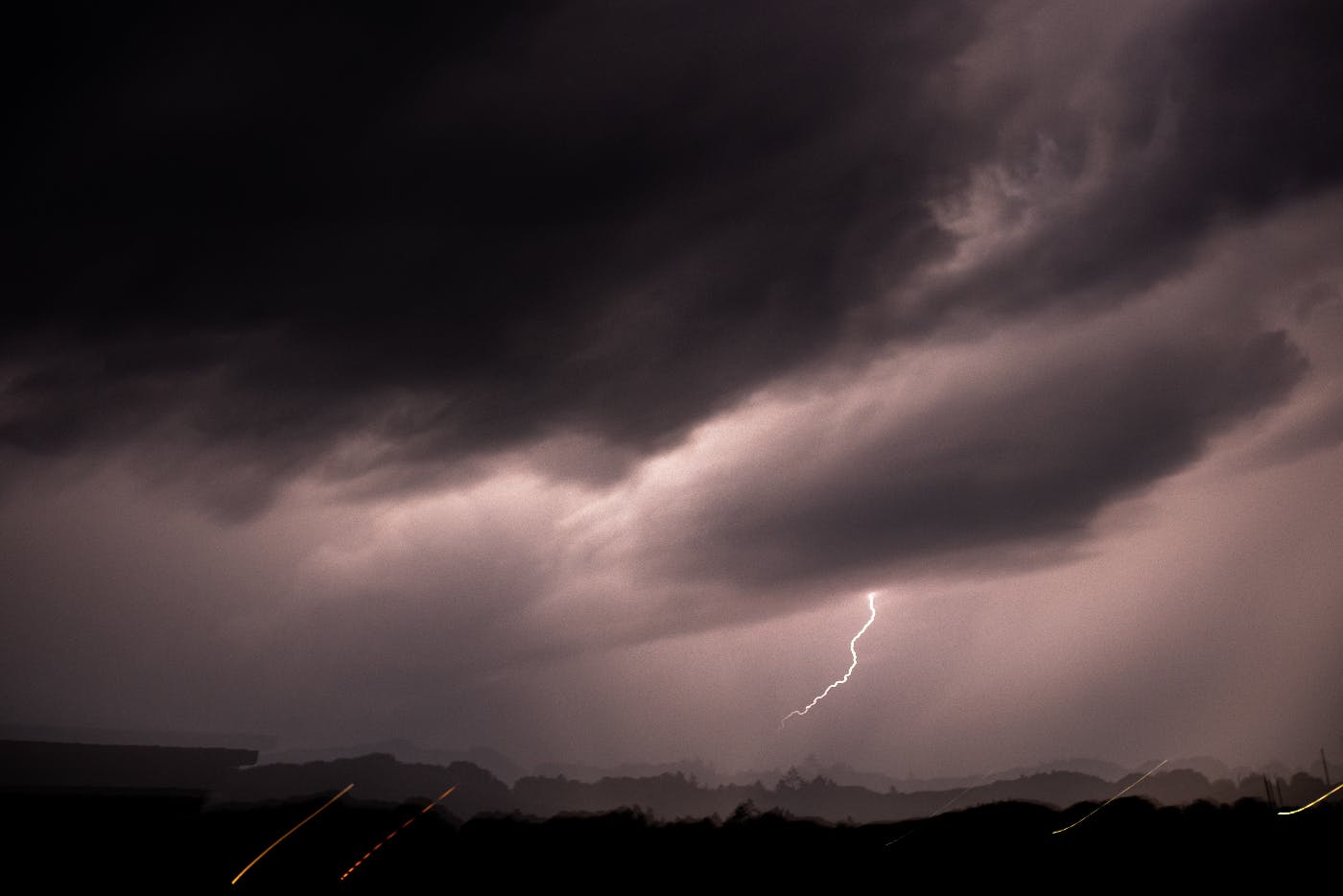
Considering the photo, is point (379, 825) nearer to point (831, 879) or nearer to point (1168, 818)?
point (831, 879)

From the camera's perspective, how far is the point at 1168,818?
90000 mm

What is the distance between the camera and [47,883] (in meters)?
47.1

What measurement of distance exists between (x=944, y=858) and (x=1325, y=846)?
2171 centimetres

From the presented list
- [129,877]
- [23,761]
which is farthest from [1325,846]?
[23,761]

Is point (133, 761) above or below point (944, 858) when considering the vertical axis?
above

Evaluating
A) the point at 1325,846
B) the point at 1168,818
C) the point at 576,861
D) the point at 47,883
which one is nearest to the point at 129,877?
the point at 47,883

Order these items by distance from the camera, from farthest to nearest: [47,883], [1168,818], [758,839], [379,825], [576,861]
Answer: [1168,818], [758,839], [379,825], [576,861], [47,883]

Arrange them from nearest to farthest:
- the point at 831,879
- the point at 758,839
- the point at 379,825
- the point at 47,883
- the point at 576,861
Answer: the point at 47,883, the point at 831,879, the point at 576,861, the point at 379,825, the point at 758,839

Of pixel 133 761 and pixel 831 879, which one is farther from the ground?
pixel 133 761

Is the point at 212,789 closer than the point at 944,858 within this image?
No

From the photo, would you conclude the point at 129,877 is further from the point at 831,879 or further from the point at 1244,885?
the point at 1244,885

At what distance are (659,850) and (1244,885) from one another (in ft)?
108

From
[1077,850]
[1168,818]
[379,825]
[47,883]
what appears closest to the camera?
[47,883]

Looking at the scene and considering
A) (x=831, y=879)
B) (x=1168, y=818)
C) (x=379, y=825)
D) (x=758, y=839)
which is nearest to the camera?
(x=831, y=879)
